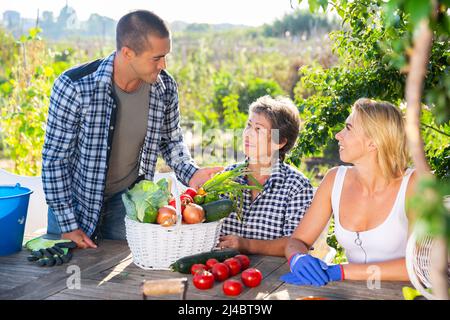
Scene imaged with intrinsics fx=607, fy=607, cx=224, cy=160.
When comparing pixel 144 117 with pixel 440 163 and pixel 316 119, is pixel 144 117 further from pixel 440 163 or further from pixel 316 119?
pixel 440 163

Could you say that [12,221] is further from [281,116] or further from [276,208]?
[281,116]

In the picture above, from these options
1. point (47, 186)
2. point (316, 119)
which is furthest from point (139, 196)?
point (316, 119)

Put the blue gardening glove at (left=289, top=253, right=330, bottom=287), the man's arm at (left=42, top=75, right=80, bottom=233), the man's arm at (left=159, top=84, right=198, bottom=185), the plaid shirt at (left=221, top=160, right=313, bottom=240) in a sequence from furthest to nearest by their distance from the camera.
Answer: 1. the man's arm at (left=159, top=84, right=198, bottom=185)
2. the plaid shirt at (left=221, top=160, right=313, bottom=240)
3. the man's arm at (left=42, top=75, right=80, bottom=233)
4. the blue gardening glove at (left=289, top=253, right=330, bottom=287)

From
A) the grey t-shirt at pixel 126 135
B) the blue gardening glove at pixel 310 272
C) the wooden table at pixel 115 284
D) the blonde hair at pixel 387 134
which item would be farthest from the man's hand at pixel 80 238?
the blonde hair at pixel 387 134

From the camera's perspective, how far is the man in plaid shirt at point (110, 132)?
2883mm

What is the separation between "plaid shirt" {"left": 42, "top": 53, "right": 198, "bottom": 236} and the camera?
288 cm

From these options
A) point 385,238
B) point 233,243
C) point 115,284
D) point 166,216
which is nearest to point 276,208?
point 233,243

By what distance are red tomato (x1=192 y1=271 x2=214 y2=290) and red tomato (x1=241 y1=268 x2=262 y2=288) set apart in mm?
117

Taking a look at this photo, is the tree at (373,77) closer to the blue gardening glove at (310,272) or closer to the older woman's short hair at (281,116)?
the older woman's short hair at (281,116)

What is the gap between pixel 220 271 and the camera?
224 centimetres

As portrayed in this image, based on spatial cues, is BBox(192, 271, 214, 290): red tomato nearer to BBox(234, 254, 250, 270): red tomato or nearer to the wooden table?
the wooden table

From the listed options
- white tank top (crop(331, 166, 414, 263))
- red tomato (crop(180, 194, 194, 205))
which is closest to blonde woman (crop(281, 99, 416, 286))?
white tank top (crop(331, 166, 414, 263))

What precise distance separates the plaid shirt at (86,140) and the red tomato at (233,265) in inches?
34.2
